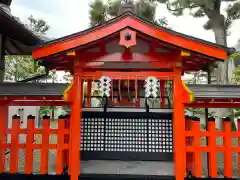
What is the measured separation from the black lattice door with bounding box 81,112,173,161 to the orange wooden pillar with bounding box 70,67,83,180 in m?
1.36

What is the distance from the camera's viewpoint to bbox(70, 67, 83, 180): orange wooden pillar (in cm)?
479

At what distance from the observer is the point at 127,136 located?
623 centimetres

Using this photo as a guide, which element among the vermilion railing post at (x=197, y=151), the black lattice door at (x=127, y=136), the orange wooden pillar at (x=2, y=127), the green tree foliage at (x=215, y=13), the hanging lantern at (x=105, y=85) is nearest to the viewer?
the hanging lantern at (x=105, y=85)

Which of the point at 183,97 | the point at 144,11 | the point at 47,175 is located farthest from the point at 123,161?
the point at 144,11

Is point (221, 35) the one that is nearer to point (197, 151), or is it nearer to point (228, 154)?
A: point (228, 154)

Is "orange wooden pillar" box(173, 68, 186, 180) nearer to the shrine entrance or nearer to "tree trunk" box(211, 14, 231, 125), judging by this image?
the shrine entrance

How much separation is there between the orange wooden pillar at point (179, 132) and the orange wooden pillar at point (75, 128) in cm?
229

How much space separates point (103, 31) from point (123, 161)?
3.72m

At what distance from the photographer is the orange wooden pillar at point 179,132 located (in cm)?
476

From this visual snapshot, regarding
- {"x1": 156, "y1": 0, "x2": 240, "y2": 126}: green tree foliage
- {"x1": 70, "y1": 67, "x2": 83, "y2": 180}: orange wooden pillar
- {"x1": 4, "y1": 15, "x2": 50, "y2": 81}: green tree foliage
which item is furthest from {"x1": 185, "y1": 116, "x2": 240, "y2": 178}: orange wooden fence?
{"x1": 4, "y1": 15, "x2": 50, "y2": 81}: green tree foliage

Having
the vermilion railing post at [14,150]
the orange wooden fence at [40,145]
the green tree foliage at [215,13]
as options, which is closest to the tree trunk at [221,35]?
the green tree foliage at [215,13]

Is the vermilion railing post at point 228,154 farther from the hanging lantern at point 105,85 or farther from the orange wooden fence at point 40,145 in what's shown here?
the orange wooden fence at point 40,145

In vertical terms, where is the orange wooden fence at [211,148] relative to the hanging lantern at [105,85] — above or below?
below

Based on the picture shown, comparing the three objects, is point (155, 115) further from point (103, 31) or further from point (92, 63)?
point (103, 31)
